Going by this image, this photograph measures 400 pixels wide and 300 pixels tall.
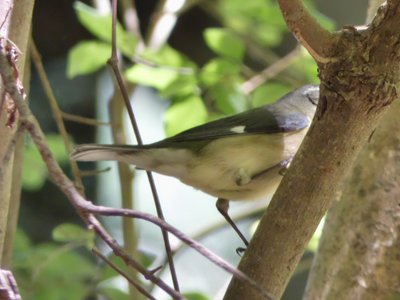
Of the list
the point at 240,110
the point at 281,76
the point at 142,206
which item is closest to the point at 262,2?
the point at 281,76

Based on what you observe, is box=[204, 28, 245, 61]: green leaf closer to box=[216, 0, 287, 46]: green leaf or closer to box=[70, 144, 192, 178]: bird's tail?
box=[216, 0, 287, 46]: green leaf

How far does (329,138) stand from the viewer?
1110 millimetres

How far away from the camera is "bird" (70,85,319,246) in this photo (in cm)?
205

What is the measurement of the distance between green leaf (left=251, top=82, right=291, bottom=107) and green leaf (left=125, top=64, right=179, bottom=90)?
Result: 10.7 inches

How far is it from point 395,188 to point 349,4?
2963 millimetres

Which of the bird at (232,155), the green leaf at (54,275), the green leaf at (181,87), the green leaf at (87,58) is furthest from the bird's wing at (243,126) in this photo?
the green leaf at (54,275)

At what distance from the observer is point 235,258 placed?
4016 millimetres

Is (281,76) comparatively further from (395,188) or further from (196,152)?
(395,188)

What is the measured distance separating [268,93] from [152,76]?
359 mm

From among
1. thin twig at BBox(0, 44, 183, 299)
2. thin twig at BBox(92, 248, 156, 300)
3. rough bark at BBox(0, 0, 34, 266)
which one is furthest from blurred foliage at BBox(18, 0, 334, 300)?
thin twig at BBox(0, 44, 183, 299)

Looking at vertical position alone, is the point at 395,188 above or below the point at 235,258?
below

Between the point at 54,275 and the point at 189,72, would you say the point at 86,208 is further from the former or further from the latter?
the point at 54,275

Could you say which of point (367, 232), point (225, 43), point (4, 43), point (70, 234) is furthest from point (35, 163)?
point (4, 43)

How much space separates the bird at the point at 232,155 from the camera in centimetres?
205
